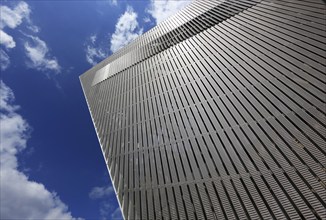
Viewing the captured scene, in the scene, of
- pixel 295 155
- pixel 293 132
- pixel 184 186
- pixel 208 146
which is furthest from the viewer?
pixel 208 146

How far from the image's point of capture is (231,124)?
12.8 metres

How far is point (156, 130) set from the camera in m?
16.1

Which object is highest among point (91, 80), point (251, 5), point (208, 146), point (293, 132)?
point (251, 5)

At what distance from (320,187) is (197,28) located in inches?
802

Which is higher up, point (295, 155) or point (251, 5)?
point (251, 5)

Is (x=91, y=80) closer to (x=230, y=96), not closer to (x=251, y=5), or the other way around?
(x=251, y=5)

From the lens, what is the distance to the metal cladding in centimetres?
952

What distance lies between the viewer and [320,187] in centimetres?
848

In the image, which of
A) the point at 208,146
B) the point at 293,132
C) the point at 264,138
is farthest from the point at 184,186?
the point at 293,132

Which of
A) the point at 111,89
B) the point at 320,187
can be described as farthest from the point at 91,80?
the point at 320,187

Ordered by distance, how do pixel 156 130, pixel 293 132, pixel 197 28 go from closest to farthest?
pixel 293 132 < pixel 156 130 < pixel 197 28

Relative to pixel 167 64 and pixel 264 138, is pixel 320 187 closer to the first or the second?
pixel 264 138

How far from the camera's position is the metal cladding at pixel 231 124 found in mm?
9516

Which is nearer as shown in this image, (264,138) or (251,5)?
(264,138)
